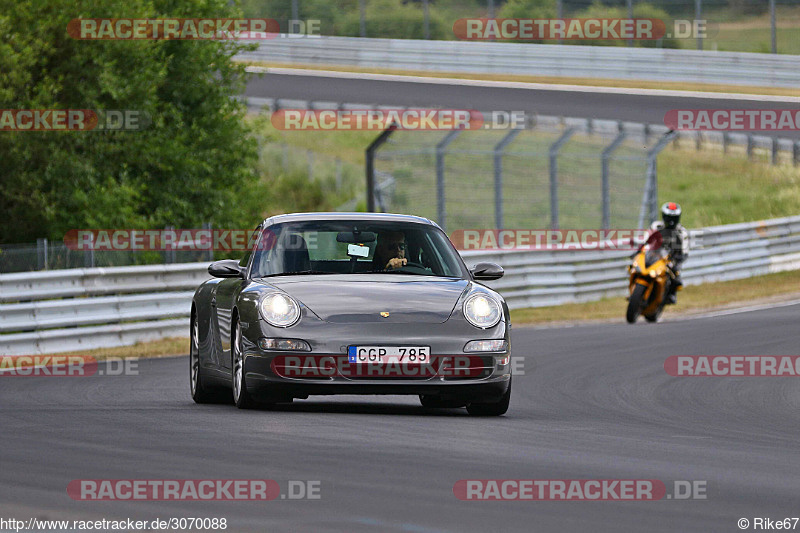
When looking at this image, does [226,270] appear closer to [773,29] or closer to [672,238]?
[672,238]

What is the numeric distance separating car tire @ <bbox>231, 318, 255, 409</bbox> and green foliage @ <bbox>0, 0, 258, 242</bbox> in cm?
1408

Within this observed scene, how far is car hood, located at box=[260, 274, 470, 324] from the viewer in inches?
376

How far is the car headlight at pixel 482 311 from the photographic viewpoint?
9711mm

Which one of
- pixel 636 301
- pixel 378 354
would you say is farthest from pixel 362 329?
pixel 636 301

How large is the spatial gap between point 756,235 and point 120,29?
42.7ft

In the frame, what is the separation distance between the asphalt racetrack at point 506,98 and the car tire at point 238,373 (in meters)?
25.0

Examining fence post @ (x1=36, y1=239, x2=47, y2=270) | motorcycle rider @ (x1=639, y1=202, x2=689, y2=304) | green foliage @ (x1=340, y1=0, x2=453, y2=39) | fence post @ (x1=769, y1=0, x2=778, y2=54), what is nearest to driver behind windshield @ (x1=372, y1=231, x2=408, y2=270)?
fence post @ (x1=36, y1=239, x2=47, y2=270)

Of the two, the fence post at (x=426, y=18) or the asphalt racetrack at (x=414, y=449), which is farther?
the fence post at (x=426, y=18)

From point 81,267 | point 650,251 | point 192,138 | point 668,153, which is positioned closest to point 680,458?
point 81,267

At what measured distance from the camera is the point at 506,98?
37.3 metres

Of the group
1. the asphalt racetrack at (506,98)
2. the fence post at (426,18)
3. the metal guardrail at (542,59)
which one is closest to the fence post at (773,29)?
the metal guardrail at (542,59)

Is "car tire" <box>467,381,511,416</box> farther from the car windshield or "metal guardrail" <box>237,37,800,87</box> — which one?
"metal guardrail" <box>237,37,800,87</box>

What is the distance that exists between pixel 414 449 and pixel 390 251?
274 centimetres

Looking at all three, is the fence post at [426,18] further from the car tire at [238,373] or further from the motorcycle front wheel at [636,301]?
the car tire at [238,373]
